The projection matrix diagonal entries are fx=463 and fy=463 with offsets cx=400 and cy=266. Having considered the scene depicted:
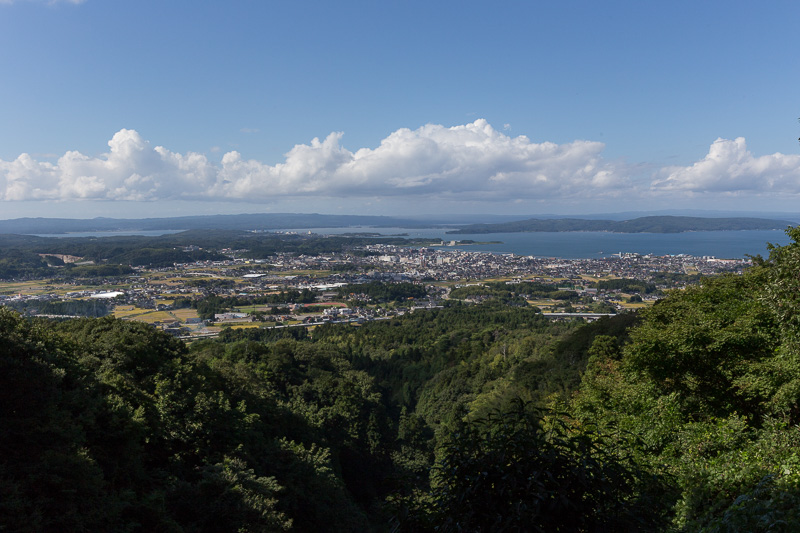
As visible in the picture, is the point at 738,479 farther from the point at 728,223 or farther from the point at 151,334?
the point at 728,223

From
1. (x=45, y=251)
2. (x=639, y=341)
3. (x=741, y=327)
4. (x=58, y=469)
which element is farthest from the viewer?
(x=45, y=251)

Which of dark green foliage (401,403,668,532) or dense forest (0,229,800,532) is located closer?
dark green foliage (401,403,668,532)

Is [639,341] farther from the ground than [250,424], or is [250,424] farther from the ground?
[639,341]

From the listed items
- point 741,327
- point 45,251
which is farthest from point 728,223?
point 45,251

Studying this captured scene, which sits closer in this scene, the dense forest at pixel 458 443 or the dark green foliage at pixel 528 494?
the dark green foliage at pixel 528 494

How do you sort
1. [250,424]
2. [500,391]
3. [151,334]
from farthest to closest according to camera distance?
[500,391] < [151,334] < [250,424]

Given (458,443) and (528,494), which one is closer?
(528,494)

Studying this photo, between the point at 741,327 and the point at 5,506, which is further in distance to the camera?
the point at 741,327

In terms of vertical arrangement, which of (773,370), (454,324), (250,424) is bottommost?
(454,324)
